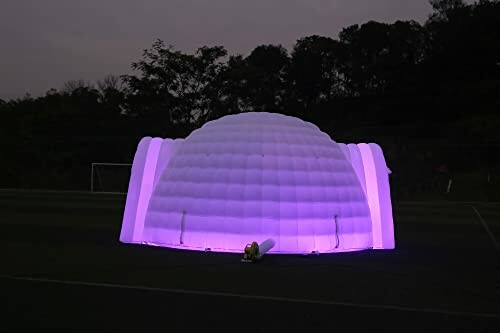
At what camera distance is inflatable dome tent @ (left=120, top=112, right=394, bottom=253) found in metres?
13.4

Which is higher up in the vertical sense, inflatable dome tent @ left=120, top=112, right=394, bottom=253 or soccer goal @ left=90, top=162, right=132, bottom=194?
soccer goal @ left=90, top=162, right=132, bottom=194

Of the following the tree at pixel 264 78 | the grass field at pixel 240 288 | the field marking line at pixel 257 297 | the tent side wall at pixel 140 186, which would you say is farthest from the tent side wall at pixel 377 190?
the tree at pixel 264 78

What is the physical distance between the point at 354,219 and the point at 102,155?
43.4m

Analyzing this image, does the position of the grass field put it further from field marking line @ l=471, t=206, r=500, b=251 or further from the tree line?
the tree line

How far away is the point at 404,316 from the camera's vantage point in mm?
8125

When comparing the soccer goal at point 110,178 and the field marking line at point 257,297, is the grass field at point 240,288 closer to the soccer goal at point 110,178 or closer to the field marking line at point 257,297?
the field marking line at point 257,297

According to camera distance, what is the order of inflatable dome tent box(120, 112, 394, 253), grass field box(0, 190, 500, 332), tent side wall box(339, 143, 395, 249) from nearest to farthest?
grass field box(0, 190, 500, 332)
inflatable dome tent box(120, 112, 394, 253)
tent side wall box(339, 143, 395, 249)

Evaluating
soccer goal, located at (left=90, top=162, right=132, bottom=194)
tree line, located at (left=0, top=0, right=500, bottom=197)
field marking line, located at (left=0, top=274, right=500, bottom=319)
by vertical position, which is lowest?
field marking line, located at (left=0, top=274, right=500, bottom=319)

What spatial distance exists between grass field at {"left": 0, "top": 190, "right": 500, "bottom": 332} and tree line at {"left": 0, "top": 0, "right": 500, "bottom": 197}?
1386 inches

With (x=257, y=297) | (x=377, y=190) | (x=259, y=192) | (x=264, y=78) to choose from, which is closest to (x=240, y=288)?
(x=257, y=297)

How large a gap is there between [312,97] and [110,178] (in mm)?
22349

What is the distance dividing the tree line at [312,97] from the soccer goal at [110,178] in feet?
6.30

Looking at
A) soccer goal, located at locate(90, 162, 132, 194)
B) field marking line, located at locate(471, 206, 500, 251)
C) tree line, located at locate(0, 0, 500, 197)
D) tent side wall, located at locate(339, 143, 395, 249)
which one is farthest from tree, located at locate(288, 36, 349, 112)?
tent side wall, located at locate(339, 143, 395, 249)

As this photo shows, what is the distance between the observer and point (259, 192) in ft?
44.0
